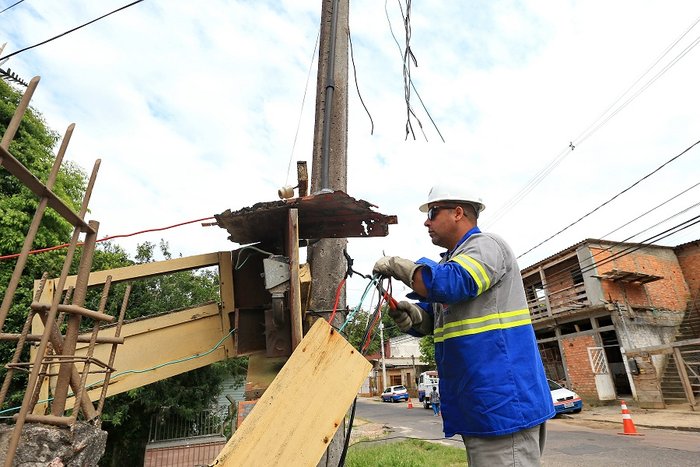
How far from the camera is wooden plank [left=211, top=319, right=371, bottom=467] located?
5.08 feet

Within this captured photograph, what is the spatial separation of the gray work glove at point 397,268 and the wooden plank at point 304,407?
1.38 feet

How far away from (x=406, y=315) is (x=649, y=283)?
→ 67.6 feet

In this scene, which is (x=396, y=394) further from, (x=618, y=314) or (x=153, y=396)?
(x=153, y=396)

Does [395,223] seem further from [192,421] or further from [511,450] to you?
[192,421]

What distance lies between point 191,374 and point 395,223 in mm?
7474

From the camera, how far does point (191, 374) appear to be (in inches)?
343

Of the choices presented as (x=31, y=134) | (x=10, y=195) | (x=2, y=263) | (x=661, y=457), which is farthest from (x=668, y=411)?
(x=31, y=134)

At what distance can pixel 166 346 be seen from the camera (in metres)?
3.21

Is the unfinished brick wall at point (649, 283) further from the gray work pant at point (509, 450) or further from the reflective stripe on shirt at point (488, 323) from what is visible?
the gray work pant at point (509, 450)

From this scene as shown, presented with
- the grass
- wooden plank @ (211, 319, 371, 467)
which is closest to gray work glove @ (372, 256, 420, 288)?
wooden plank @ (211, 319, 371, 467)

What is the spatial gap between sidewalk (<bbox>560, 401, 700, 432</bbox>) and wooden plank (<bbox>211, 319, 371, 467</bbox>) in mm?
11736

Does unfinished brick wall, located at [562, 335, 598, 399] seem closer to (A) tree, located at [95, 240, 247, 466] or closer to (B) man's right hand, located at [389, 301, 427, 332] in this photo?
(A) tree, located at [95, 240, 247, 466]

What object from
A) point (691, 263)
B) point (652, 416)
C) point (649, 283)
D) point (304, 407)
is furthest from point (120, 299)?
point (691, 263)

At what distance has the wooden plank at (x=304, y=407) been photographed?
1.55m
